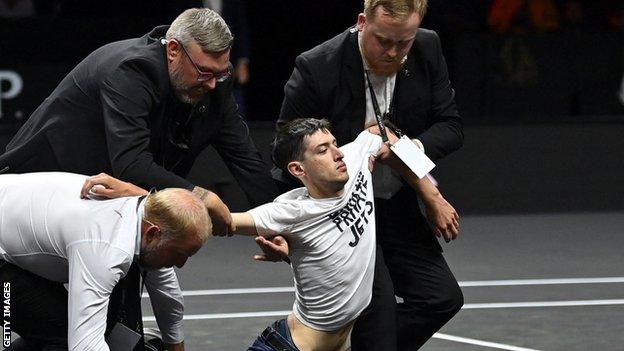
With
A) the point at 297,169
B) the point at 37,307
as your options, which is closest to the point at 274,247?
the point at 297,169

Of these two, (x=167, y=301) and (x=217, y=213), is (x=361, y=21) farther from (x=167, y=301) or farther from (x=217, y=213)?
(x=167, y=301)

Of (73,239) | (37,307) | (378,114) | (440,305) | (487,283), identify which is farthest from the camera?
(487,283)

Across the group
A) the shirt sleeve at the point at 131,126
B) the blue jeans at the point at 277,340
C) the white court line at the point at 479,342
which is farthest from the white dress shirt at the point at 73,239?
the white court line at the point at 479,342

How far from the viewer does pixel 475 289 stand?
400 inches

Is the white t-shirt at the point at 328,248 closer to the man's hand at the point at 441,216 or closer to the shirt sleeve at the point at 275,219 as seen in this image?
the shirt sleeve at the point at 275,219

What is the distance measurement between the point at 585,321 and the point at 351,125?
292 cm

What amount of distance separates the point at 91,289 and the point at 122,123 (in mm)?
975

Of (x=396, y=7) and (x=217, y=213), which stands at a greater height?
(x=396, y=7)

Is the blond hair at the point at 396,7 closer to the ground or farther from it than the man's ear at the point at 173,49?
farther from it

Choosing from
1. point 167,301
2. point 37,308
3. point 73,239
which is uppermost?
point 73,239

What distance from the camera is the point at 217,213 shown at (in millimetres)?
6262

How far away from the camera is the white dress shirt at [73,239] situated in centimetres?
553

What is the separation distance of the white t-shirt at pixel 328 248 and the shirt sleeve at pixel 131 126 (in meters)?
0.42

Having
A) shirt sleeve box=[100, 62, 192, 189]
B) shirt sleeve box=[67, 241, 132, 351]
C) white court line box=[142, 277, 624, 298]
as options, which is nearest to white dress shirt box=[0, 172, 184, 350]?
shirt sleeve box=[67, 241, 132, 351]
